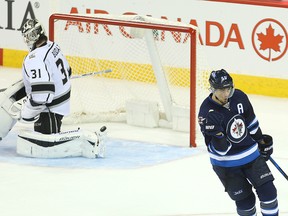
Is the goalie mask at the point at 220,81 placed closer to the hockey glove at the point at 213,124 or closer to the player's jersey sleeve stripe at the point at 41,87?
the hockey glove at the point at 213,124

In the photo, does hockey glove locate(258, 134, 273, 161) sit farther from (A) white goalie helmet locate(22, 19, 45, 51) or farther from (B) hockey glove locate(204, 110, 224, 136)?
(A) white goalie helmet locate(22, 19, 45, 51)

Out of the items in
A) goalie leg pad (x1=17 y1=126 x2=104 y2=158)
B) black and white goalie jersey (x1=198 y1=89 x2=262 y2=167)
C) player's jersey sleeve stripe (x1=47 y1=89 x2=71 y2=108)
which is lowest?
goalie leg pad (x1=17 y1=126 x2=104 y2=158)

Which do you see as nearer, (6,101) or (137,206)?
(137,206)

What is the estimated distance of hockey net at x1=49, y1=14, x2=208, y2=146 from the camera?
8.68 metres

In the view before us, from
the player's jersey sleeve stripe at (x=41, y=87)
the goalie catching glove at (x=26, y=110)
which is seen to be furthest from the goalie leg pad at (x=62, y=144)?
the player's jersey sleeve stripe at (x=41, y=87)

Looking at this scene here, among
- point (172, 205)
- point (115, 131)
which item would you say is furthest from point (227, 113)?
point (115, 131)

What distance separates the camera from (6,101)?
8.30m

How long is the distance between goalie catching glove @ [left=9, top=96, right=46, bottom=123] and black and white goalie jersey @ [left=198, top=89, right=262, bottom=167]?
89.6 inches

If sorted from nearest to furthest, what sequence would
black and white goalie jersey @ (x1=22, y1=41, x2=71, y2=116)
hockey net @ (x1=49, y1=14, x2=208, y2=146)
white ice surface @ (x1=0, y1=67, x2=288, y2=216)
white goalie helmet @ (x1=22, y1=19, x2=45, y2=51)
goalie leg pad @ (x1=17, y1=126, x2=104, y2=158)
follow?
white ice surface @ (x1=0, y1=67, x2=288, y2=216) < black and white goalie jersey @ (x1=22, y1=41, x2=71, y2=116) < white goalie helmet @ (x1=22, y1=19, x2=45, y2=51) < goalie leg pad @ (x1=17, y1=126, x2=104, y2=158) < hockey net @ (x1=49, y1=14, x2=208, y2=146)

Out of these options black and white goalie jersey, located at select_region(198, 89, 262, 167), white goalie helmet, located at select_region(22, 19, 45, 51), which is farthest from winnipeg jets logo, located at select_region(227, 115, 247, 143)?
white goalie helmet, located at select_region(22, 19, 45, 51)

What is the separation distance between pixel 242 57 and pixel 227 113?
403 centimetres

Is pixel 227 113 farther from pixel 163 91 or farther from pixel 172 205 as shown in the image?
pixel 163 91

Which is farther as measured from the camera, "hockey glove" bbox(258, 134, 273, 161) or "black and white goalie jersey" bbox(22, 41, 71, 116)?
"black and white goalie jersey" bbox(22, 41, 71, 116)

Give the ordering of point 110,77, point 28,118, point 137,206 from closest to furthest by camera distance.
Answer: point 137,206 < point 28,118 < point 110,77
